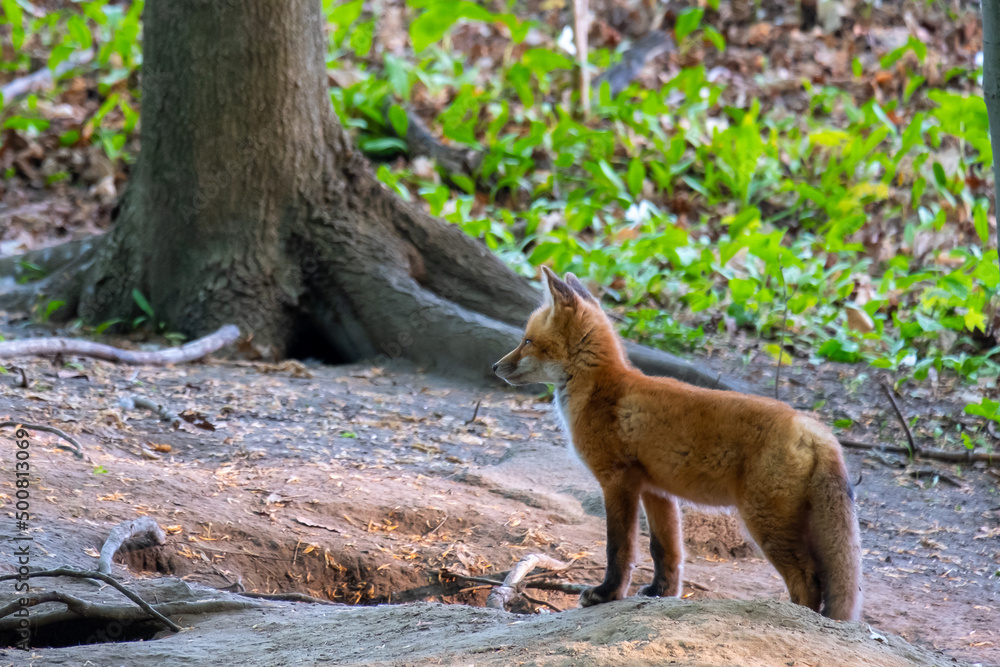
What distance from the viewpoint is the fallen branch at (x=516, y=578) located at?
3.74m

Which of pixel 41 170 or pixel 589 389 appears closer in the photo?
pixel 589 389

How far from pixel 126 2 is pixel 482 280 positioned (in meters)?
10.8

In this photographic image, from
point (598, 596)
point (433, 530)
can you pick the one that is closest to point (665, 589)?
point (598, 596)

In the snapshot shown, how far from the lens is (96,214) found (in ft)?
33.5

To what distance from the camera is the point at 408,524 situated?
4527 mm

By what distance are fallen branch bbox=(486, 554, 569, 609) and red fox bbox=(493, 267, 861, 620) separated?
0.35 meters

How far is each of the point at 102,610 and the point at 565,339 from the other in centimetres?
216

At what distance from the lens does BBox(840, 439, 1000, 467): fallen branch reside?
5.76m

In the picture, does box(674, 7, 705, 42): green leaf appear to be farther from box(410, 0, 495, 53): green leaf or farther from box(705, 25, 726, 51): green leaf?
box(410, 0, 495, 53): green leaf

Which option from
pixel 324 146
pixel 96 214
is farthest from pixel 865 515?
pixel 96 214

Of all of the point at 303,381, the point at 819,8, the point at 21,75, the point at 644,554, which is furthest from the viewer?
the point at 819,8

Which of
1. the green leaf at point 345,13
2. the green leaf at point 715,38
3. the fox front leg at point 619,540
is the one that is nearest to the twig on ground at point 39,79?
the green leaf at point 345,13

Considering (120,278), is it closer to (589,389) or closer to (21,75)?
(589,389)

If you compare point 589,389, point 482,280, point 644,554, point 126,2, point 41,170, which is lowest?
point 644,554
